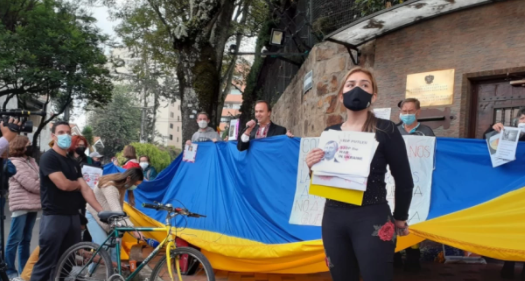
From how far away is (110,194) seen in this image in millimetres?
5773

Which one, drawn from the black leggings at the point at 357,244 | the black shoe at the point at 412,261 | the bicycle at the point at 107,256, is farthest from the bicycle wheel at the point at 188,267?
the black shoe at the point at 412,261

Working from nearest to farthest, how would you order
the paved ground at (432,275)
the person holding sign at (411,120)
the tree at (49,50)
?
1. the person holding sign at (411,120)
2. the paved ground at (432,275)
3. the tree at (49,50)

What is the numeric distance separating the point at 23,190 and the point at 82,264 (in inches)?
61.7

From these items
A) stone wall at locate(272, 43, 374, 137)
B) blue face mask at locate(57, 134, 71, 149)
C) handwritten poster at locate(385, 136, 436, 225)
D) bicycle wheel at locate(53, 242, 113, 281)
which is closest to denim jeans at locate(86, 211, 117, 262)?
bicycle wheel at locate(53, 242, 113, 281)

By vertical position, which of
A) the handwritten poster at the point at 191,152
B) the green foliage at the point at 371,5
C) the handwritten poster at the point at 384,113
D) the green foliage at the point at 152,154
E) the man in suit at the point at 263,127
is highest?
the green foliage at the point at 371,5

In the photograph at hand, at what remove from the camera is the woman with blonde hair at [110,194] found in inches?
227

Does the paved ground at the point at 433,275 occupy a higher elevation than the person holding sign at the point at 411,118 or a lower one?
lower

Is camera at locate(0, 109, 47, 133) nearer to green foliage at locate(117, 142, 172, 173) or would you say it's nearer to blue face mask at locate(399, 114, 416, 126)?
blue face mask at locate(399, 114, 416, 126)

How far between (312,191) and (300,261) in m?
2.40

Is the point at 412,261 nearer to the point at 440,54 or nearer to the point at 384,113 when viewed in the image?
the point at 384,113

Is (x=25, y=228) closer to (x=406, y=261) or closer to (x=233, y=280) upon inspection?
(x=233, y=280)

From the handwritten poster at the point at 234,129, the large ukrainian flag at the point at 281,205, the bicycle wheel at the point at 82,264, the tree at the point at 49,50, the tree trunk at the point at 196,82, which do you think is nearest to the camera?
the large ukrainian flag at the point at 281,205

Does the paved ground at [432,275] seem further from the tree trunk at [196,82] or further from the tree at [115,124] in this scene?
the tree at [115,124]

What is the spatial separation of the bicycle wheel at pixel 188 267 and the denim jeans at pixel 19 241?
2.22 meters
